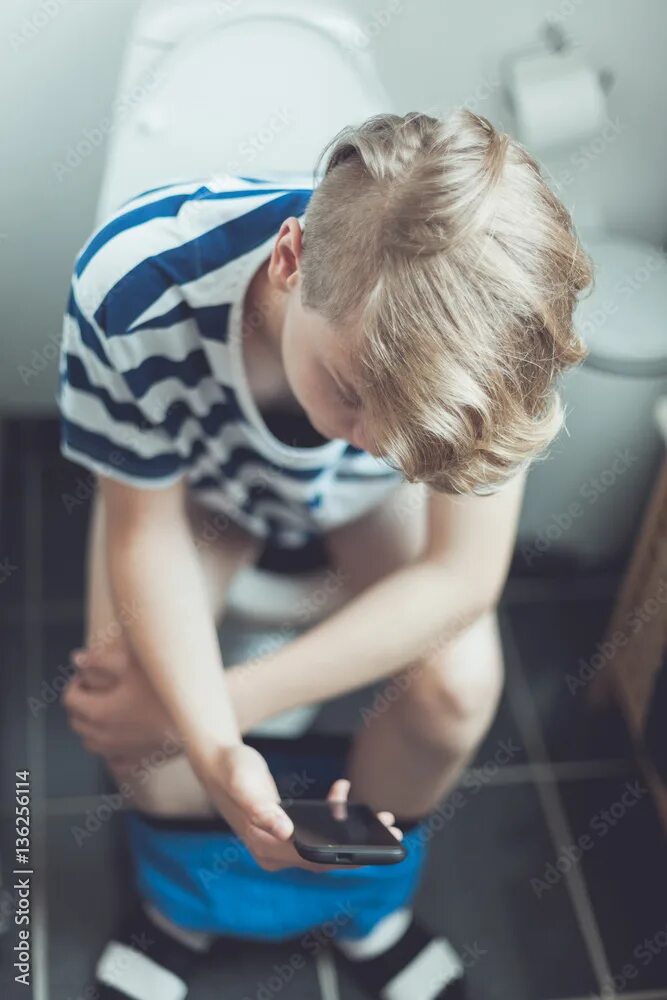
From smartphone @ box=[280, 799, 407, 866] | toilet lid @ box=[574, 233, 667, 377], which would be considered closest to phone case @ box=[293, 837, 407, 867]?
smartphone @ box=[280, 799, 407, 866]

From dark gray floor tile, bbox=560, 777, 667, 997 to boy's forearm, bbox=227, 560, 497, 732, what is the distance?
500mm

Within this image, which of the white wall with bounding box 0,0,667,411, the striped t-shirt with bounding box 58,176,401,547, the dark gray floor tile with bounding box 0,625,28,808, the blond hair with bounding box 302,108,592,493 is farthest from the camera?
the dark gray floor tile with bounding box 0,625,28,808

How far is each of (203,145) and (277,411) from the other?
0.97 feet

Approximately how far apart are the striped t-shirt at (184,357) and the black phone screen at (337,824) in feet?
0.88

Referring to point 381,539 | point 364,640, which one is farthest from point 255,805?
point 381,539

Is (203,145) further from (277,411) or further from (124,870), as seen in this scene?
(124,870)

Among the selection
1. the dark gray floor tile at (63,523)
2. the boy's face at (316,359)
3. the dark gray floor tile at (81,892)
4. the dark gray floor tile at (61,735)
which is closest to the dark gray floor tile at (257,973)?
the dark gray floor tile at (81,892)

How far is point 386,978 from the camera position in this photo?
132 centimetres

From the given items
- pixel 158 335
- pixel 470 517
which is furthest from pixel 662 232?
pixel 158 335

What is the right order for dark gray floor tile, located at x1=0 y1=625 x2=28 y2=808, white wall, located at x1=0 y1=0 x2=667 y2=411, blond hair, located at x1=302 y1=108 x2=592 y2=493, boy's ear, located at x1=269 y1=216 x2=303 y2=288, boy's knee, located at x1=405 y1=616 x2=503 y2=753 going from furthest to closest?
dark gray floor tile, located at x1=0 y1=625 x2=28 y2=808
white wall, located at x1=0 y1=0 x2=667 y2=411
boy's knee, located at x1=405 y1=616 x2=503 y2=753
boy's ear, located at x1=269 y1=216 x2=303 y2=288
blond hair, located at x1=302 y1=108 x2=592 y2=493

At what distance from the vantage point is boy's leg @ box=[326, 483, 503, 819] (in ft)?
3.75

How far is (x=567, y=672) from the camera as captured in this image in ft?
5.24

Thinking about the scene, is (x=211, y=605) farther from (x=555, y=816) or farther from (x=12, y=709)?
(x=555, y=816)

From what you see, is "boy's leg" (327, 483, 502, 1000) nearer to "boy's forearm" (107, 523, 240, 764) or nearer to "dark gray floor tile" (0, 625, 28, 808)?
"boy's forearm" (107, 523, 240, 764)
